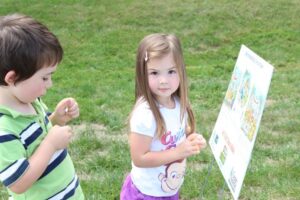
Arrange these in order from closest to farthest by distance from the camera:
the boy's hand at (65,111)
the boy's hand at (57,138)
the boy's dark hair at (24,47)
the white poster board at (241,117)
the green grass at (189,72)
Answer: the boy's dark hair at (24,47) < the boy's hand at (57,138) < the white poster board at (241,117) < the boy's hand at (65,111) < the green grass at (189,72)

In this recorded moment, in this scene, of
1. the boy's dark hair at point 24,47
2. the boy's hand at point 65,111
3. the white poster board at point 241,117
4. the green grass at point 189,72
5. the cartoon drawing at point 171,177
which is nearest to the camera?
the boy's dark hair at point 24,47

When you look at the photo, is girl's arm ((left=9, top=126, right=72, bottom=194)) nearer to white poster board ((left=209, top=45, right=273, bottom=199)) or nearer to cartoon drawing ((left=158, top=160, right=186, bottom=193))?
cartoon drawing ((left=158, top=160, right=186, bottom=193))

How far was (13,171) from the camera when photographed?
1947mm

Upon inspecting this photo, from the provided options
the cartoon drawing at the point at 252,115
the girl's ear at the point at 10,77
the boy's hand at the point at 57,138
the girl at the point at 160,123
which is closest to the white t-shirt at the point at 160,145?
the girl at the point at 160,123

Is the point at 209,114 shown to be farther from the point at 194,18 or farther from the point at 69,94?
the point at 194,18

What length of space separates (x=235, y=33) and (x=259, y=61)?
957cm

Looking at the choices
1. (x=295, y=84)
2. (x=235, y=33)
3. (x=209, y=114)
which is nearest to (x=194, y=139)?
(x=209, y=114)

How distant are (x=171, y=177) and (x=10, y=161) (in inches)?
36.3

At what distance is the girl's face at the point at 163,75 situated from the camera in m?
2.42

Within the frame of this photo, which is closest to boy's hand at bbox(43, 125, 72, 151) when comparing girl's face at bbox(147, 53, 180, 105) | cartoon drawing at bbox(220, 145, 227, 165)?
girl's face at bbox(147, 53, 180, 105)

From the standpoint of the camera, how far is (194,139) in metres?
2.45

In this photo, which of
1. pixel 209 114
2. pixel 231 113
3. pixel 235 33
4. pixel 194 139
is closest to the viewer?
pixel 194 139

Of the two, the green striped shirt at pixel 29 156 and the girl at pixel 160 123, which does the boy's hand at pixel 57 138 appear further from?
the girl at pixel 160 123

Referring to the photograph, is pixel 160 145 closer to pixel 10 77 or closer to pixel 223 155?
pixel 223 155
